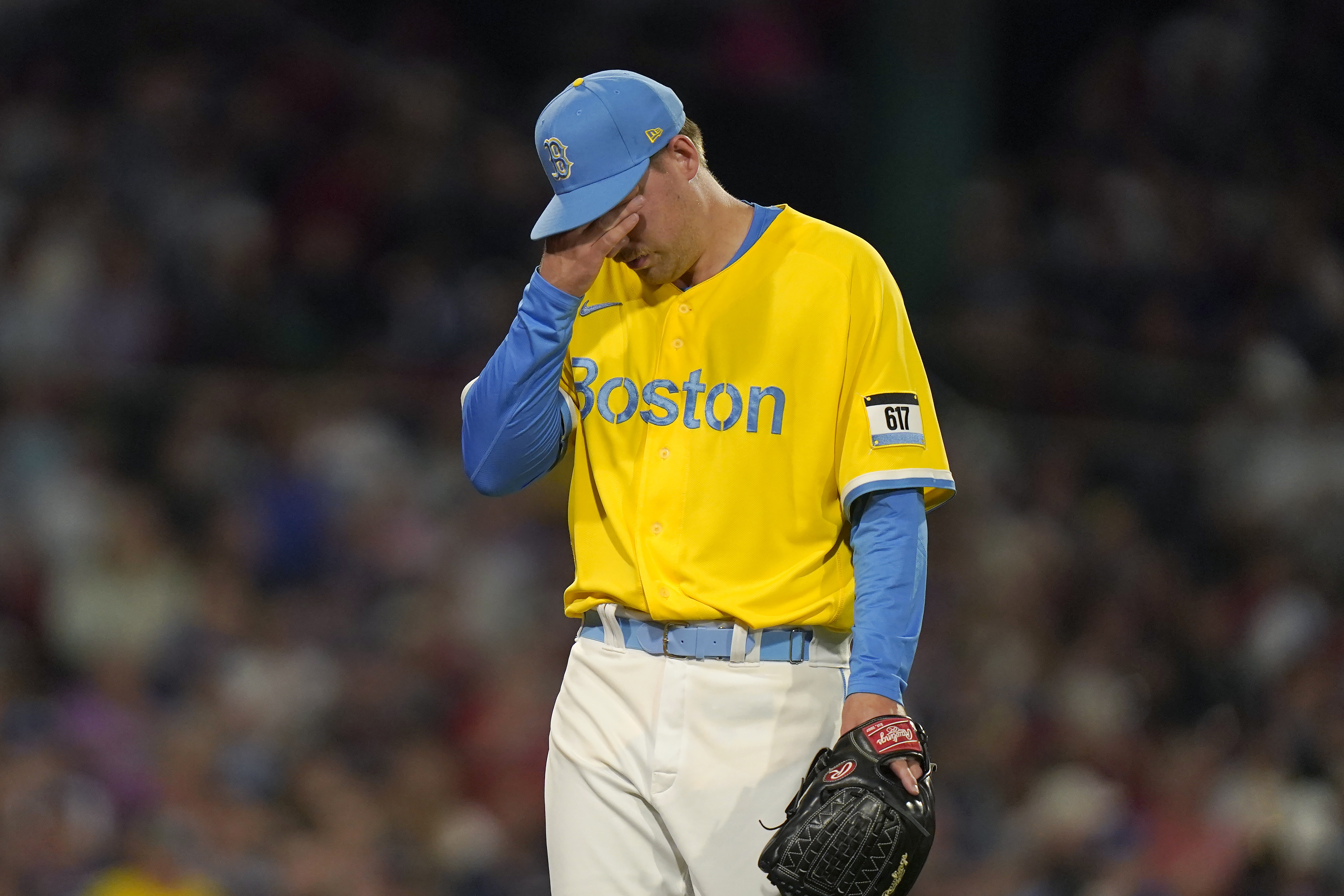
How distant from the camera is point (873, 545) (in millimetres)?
2609

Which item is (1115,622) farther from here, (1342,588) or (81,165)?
(81,165)

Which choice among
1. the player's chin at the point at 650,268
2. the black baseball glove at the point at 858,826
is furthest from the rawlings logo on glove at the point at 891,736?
the player's chin at the point at 650,268

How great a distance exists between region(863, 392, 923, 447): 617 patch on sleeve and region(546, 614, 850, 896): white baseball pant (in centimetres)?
39

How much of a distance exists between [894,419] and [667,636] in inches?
20.5

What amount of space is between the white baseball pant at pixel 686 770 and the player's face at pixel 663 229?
65 cm

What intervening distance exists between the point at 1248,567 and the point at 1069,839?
2.07 m

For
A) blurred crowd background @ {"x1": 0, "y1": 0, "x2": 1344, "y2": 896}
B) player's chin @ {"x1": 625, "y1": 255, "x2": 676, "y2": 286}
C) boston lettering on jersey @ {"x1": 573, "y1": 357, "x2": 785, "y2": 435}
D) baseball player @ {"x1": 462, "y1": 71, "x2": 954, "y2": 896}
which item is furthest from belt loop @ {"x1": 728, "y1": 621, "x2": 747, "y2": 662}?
blurred crowd background @ {"x1": 0, "y1": 0, "x2": 1344, "y2": 896}

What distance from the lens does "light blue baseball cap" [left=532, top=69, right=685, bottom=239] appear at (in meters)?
2.61

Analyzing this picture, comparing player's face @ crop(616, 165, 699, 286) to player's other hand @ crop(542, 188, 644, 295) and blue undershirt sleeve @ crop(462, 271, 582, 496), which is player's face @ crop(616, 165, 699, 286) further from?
blue undershirt sleeve @ crop(462, 271, 582, 496)

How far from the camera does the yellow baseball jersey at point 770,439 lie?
266cm

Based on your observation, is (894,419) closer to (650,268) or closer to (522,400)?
(650,268)

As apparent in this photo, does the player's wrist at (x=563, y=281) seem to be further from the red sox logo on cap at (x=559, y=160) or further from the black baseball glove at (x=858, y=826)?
the black baseball glove at (x=858, y=826)

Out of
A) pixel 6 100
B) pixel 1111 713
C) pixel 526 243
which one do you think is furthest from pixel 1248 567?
pixel 6 100

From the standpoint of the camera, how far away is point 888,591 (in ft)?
8.43
